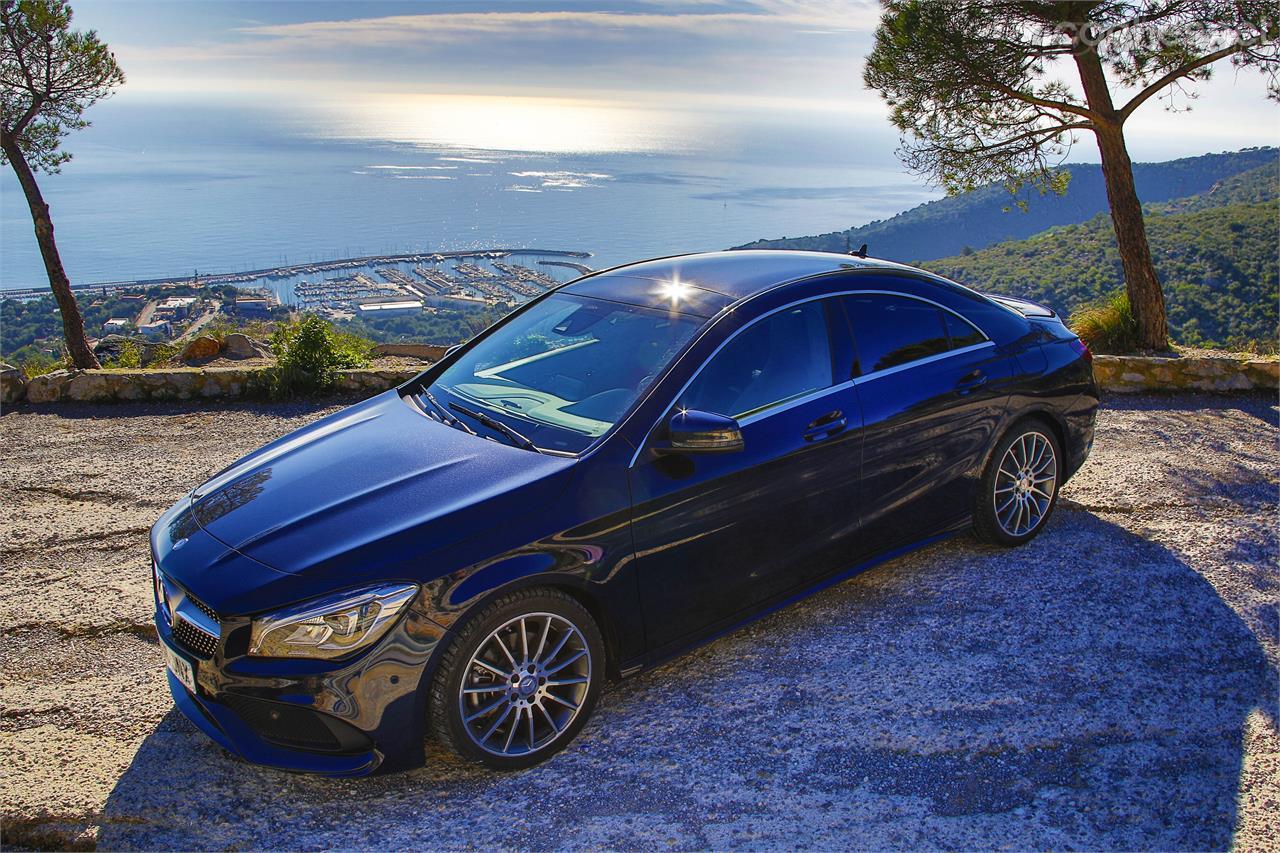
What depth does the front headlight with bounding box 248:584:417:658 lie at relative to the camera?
9.33 ft

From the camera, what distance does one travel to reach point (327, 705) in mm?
2852

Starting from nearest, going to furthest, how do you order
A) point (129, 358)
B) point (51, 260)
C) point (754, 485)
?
1. point (754, 485)
2. point (129, 358)
3. point (51, 260)

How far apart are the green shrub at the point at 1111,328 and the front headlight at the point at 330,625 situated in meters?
9.63

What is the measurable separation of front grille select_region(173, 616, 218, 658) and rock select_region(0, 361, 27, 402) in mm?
6696

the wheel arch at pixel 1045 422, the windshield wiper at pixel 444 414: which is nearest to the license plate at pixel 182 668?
the windshield wiper at pixel 444 414

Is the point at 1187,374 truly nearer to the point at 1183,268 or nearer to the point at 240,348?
the point at 240,348

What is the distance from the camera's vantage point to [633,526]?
130 inches

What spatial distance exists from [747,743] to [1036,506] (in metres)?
2.48

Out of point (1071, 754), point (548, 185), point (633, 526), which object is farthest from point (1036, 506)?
point (548, 185)

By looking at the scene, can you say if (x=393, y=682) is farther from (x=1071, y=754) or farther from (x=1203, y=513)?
(x=1203, y=513)

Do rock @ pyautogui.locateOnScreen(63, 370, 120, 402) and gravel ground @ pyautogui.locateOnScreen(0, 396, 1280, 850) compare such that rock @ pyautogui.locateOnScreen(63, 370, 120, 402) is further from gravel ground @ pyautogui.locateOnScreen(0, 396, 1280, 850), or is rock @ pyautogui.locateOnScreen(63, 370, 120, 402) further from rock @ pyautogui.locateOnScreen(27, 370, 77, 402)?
gravel ground @ pyautogui.locateOnScreen(0, 396, 1280, 850)

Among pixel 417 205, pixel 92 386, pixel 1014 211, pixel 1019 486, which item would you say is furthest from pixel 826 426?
pixel 417 205

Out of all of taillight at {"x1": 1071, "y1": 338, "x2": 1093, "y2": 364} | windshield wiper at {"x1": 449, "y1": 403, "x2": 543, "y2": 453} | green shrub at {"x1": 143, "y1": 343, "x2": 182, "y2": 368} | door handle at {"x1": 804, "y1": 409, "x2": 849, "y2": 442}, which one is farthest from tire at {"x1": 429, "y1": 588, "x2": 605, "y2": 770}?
green shrub at {"x1": 143, "y1": 343, "x2": 182, "y2": 368}

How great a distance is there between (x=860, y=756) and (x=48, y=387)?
824 centimetres
